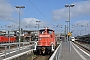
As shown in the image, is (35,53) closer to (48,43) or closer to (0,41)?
(48,43)

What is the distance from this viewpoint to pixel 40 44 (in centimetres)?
3094

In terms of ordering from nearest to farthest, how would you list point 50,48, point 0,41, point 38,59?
point 38,59 → point 50,48 → point 0,41

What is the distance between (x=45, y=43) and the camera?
102 ft

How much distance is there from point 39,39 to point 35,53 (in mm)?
2379

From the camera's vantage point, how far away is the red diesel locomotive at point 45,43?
97.7 ft

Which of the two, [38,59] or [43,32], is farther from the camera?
[43,32]

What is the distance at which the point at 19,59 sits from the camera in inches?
800

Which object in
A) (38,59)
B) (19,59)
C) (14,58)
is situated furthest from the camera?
(38,59)

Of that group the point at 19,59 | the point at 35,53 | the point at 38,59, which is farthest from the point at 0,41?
the point at 19,59

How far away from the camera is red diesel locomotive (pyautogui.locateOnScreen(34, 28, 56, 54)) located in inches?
1172

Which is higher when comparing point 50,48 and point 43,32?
point 43,32

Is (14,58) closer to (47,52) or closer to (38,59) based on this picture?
(38,59)

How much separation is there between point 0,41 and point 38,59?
1478 inches

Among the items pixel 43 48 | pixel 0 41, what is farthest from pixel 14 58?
pixel 0 41
